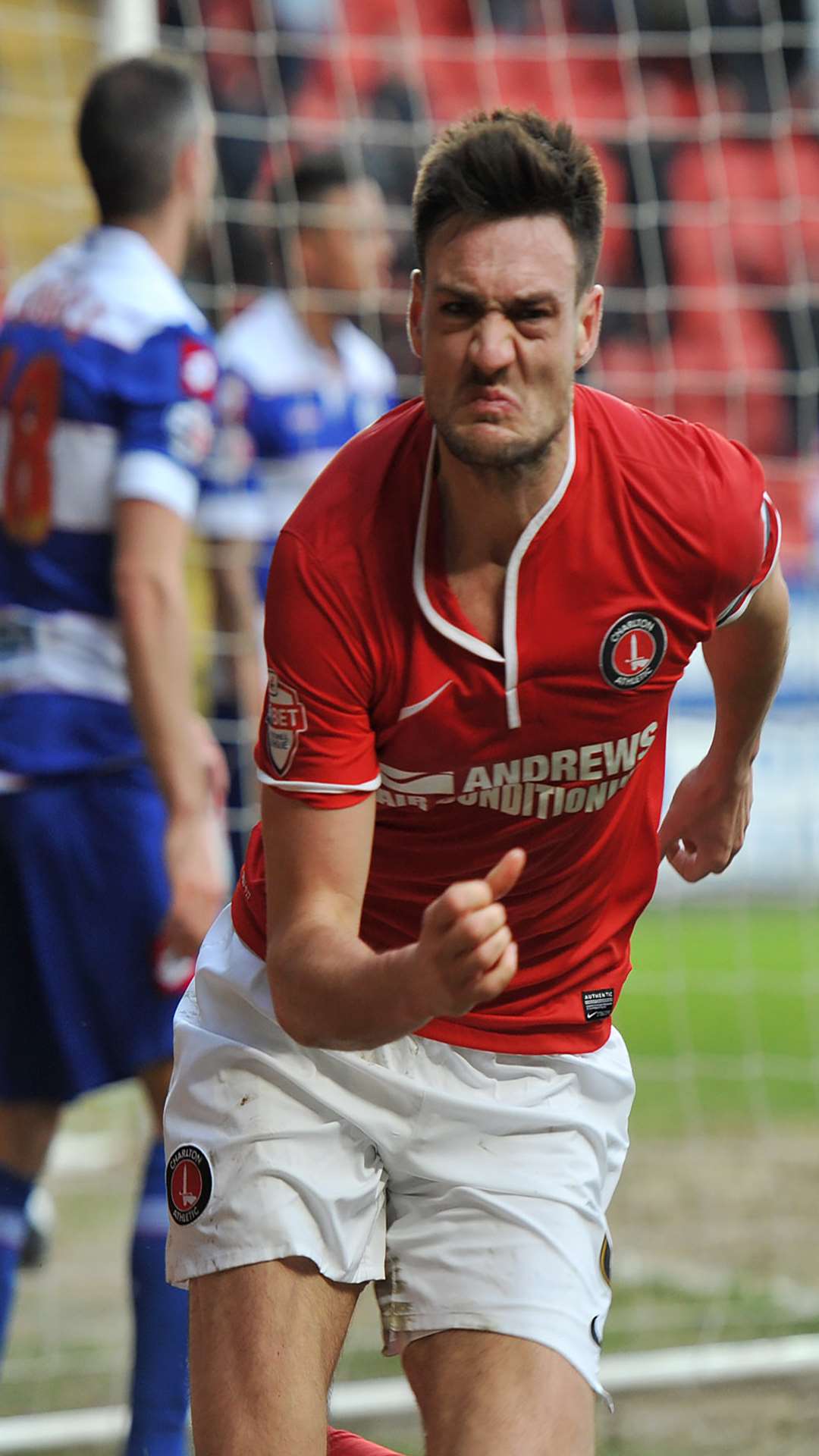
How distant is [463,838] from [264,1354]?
2.08 ft

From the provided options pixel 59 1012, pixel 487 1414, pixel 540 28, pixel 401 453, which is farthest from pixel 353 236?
pixel 540 28

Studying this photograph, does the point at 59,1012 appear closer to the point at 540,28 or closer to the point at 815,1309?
the point at 815,1309

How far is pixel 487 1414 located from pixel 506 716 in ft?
2.57

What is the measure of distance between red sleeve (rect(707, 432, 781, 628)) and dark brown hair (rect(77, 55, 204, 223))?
151 cm

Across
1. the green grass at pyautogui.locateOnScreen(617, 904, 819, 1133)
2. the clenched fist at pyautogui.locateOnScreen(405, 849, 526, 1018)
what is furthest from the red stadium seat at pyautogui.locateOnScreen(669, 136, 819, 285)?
the clenched fist at pyautogui.locateOnScreen(405, 849, 526, 1018)

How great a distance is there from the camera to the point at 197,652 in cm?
835

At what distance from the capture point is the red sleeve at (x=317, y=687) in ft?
6.70

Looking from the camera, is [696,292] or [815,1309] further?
[696,292]

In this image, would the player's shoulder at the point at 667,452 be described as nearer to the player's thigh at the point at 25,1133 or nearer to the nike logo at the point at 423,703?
the nike logo at the point at 423,703

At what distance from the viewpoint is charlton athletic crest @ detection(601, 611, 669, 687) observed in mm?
2145

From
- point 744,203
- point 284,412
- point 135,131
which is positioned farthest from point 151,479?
point 744,203

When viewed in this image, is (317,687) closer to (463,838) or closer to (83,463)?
(463,838)

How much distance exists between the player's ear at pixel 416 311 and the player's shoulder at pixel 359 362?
10.6 feet

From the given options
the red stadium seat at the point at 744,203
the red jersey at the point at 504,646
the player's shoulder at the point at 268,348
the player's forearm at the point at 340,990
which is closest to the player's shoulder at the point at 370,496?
the red jersey at the point at 504,646
